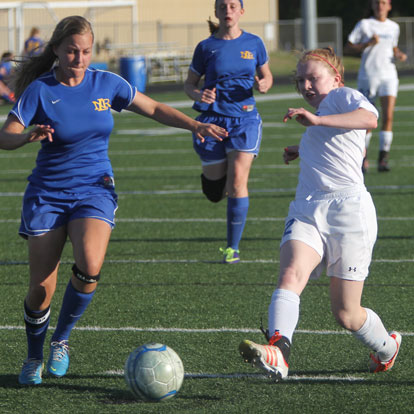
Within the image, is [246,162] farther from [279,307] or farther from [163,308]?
[279,307]

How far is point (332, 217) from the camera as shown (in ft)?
15.9

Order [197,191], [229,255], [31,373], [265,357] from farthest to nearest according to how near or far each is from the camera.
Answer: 1. [197,191]
2. [229,255]
3. [31,373]
4. [265,357]

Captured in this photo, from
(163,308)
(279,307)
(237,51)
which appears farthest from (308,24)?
(279,307)

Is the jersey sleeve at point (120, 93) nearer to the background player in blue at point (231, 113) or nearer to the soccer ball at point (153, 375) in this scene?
the soccer ball at point (153, 375)

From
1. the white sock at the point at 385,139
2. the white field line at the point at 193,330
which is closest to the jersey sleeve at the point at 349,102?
the white field line at the point at 193,330

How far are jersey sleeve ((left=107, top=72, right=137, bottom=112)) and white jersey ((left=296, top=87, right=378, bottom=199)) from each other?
3.64ft

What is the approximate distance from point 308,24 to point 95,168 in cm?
2454

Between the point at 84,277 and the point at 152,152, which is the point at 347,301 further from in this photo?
the point at 152,152

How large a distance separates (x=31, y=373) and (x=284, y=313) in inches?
59.2

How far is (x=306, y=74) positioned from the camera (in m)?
4.97

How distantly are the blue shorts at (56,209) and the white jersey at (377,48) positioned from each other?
28.7 ft

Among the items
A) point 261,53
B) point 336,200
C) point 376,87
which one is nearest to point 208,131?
point 336,200

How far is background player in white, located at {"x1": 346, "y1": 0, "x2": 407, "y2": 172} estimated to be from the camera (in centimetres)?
1322

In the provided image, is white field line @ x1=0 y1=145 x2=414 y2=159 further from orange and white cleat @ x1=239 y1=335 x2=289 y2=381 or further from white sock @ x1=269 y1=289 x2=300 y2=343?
orange and white cleat @ x1=239 y1=335 x2=289 y2=381
